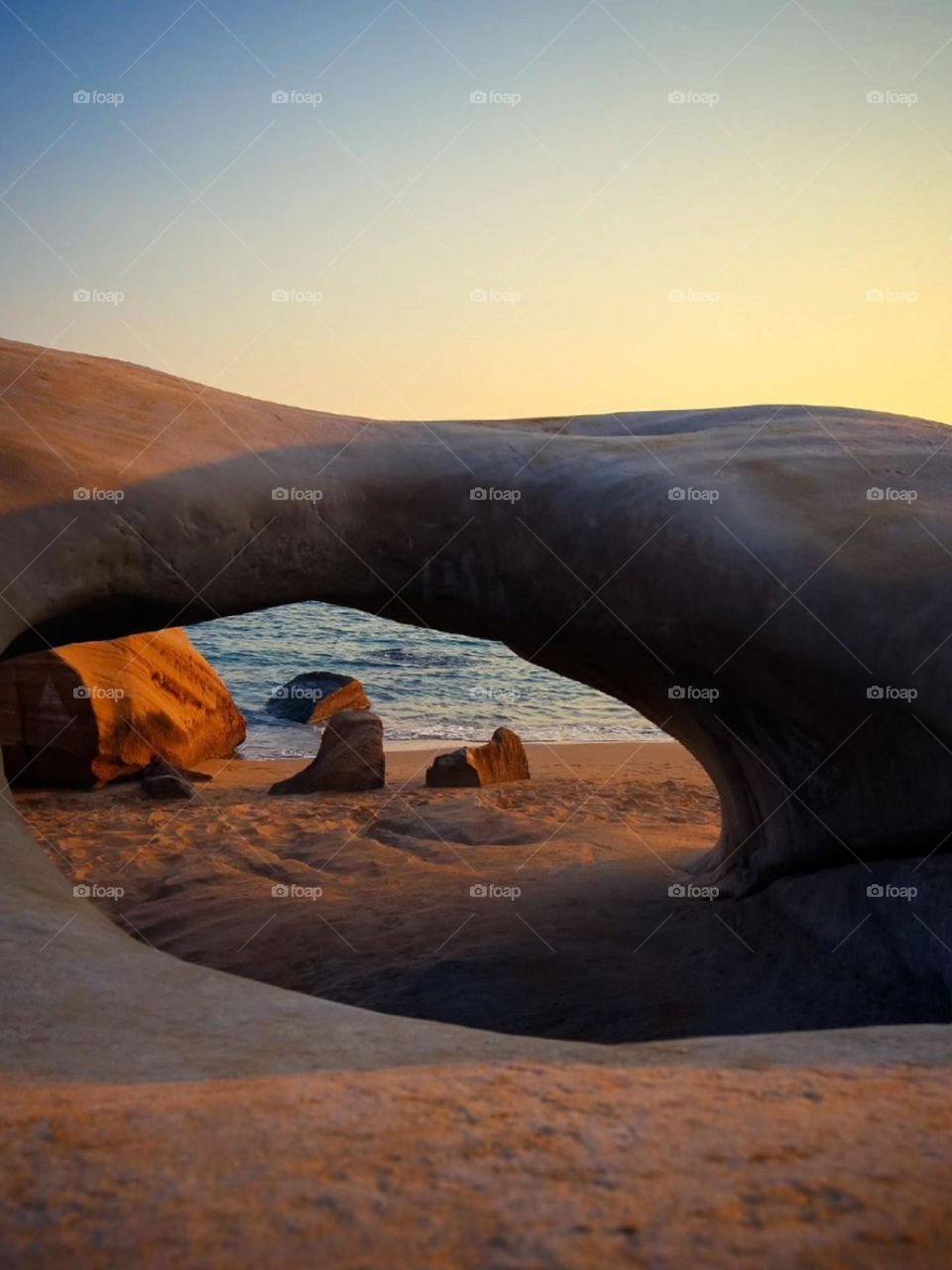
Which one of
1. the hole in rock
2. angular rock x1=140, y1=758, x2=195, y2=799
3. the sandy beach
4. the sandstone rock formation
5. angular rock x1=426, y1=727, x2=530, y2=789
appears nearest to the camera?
the sandstone rock formation

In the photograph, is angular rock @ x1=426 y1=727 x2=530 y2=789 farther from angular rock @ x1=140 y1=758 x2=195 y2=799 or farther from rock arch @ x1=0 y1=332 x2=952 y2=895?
rock arch @ x1=0 y1=332 x2=952 y2=895

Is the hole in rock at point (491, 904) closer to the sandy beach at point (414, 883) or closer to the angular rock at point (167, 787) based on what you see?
the sandy beach at point (414, 883)

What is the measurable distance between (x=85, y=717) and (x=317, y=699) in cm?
688

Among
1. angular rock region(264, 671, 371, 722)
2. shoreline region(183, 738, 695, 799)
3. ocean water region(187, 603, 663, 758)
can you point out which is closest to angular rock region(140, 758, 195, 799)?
shoreline region(183, 738, 695, 799)

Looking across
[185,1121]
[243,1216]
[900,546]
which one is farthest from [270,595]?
[243,1216]

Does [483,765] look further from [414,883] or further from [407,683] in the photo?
[407,683]

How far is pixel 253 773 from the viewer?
36.2ft

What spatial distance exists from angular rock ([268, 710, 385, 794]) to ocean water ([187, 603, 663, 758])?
11.8 feet

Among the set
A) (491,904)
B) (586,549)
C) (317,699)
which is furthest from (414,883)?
(317,699)

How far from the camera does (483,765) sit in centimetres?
1023

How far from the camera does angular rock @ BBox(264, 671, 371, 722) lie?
53.6 ft

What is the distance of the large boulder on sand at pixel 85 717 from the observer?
31.7ft

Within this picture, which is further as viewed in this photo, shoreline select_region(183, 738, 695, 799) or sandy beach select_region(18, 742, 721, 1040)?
shoreline select_region(183, 738, 695, 799)

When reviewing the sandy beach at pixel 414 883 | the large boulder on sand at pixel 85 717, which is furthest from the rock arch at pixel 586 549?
the large boulder on sand at pixel 85 717
